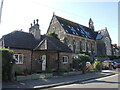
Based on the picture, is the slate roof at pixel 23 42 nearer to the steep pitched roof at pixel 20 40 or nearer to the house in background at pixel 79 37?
the steep pitched roof at pixel 20 40

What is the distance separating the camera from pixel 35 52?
1834 centimetres

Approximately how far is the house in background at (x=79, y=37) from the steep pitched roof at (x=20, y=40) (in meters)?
16.6

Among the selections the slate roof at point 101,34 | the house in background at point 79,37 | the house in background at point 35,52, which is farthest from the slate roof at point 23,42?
the slate roof at point 101,34

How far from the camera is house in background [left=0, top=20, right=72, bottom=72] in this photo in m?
16.2

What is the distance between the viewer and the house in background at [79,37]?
124 ft

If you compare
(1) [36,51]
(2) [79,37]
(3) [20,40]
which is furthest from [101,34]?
(3) [20,40]

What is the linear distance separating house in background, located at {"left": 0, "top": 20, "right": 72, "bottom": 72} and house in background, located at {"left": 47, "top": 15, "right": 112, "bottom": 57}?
15478 millimetres

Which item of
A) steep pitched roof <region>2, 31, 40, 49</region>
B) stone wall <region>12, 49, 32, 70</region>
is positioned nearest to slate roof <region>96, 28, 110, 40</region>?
steep pitched roof <region>2, 31, 40, 49</region>

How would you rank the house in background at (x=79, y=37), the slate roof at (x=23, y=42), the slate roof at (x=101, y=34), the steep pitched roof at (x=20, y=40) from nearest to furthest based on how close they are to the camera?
the steep pitched roof at (x=20, y=40) < the slate roof at (x=23, y=42) < the house in background at (x=79, y=37) < the slate roof at (x=101, y=34)

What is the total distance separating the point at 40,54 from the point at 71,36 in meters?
20.6

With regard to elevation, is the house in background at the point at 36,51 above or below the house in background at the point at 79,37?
below

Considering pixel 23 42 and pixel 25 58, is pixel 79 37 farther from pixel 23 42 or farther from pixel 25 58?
pixel 25 58

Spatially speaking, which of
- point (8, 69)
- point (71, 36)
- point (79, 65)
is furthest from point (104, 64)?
point (8, 69)

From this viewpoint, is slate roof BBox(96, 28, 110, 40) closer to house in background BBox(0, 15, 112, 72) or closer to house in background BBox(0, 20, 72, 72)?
house in background BBox(0, 15, 112, 72)
